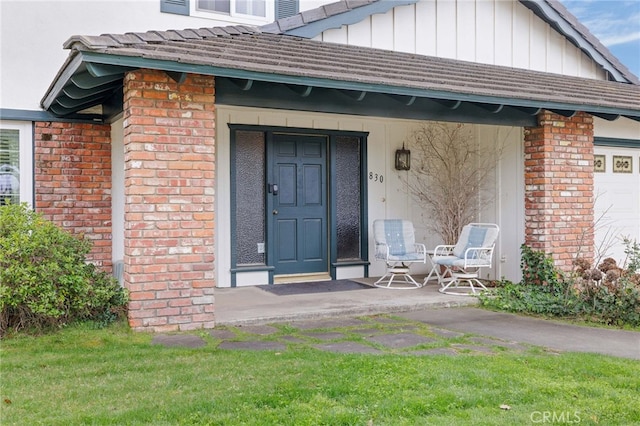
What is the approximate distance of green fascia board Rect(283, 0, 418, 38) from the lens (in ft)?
25.0

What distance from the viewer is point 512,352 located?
497cm

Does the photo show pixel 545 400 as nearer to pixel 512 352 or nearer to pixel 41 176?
pixel 512 352

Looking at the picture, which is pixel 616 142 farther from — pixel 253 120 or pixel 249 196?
pixel 249 196

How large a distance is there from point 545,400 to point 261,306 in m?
3.74

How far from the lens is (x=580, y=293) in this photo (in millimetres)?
6898

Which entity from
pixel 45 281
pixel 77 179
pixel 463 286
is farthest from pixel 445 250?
pixel 45 281

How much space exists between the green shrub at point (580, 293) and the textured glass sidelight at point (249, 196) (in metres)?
3.43

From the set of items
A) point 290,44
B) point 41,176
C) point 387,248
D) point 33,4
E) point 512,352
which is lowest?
point 512,352

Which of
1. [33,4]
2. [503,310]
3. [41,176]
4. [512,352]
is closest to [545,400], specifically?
[512,352]

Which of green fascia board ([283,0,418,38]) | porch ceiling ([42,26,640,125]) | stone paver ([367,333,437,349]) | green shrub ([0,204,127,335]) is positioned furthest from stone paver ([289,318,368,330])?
green fascia board ([283,0,418,38])

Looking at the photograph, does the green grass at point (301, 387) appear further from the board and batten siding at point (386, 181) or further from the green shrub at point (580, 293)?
the board and batten siding at point (386, 181)

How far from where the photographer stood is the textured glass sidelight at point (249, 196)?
28.0 ft

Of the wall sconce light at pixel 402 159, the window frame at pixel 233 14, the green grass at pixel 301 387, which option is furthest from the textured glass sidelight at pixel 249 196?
the green grass at pixel 301 387

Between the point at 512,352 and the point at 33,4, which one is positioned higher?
the point at 33,4
